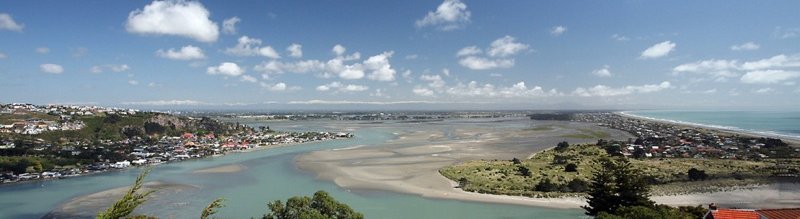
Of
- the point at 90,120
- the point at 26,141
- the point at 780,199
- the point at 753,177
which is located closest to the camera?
the point at 780,199

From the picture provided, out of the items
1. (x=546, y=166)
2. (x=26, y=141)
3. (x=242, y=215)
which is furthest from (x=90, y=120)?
(x=546, y=166)

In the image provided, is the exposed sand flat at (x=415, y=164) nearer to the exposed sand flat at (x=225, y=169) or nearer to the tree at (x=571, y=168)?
the exposed sand flat at (x=225, y=169)

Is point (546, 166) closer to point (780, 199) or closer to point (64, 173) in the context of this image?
point (780, 199)

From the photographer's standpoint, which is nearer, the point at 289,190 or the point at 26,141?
the point at 289,190

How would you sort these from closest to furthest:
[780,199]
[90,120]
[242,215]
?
[242,215]
[780,199]
[90,120]

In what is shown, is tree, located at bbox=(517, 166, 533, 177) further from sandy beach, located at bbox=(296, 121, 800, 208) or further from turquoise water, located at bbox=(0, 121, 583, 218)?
turquoise water, located at bbox=(0, 121, 583, 218)

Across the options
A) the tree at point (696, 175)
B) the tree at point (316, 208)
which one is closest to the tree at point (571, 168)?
the tree at point (696, 175)
